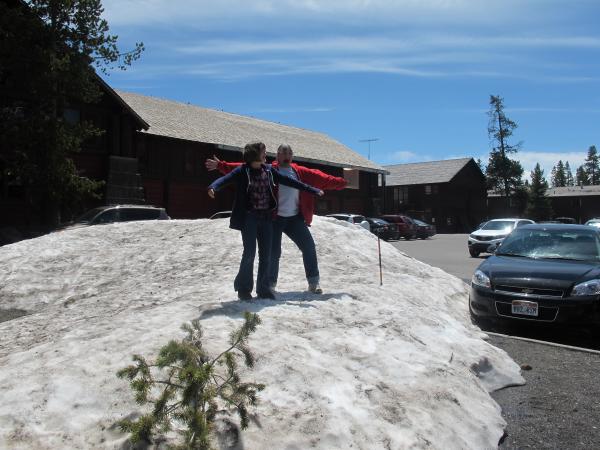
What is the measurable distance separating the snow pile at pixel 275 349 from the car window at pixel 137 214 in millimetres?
8547

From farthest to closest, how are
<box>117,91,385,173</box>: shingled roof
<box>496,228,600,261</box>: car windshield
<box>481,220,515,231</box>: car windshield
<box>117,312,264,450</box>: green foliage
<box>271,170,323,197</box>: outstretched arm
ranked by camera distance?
<box>117,91,385,173</box>: shingled roof
<box>481,220,515,231</box>: car windshield
<box>496,228,600,261</box>: car windshield
<box>271,170,323,197</box>: outstretched arm
<box>117,312,264,450</box>: green foliage

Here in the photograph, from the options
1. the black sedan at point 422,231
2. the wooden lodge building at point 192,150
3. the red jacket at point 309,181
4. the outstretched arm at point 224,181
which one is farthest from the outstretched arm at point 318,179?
the black sedan at point 422,231

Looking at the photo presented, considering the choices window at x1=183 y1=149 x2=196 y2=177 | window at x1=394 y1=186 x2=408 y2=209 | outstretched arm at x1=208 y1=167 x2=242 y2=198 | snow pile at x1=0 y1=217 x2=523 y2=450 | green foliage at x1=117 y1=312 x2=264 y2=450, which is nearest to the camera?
green foliage at x1=117 y1=312 x2=264 y2=450

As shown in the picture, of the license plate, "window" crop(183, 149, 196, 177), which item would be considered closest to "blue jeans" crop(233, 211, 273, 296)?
the license plate

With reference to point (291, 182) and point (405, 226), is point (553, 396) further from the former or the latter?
point (405, 226)

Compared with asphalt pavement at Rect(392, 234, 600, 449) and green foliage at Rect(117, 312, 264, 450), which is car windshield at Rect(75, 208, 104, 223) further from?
green foliage at Rect(117, 312, 264, 450)

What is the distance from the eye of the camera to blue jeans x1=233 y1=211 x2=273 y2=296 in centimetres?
550

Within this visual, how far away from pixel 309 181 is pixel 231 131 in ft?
94.8

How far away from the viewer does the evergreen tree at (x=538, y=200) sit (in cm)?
6581

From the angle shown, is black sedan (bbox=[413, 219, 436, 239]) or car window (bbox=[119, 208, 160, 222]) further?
black sedan (bbox=[413, 219, 436, 239])

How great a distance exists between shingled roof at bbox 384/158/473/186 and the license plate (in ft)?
184

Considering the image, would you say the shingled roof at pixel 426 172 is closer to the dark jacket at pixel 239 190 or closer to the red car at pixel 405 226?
the red car at pixel 405 226

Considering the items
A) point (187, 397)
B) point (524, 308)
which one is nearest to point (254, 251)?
point (187, 397)

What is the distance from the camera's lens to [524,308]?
682cm
